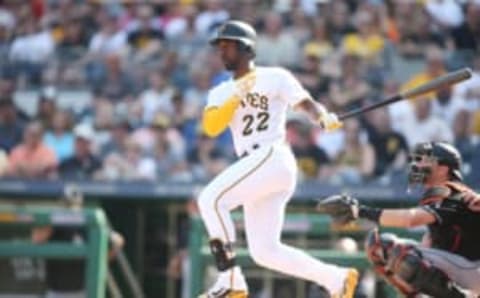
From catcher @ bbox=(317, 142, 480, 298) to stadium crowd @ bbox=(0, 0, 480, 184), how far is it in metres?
3.95

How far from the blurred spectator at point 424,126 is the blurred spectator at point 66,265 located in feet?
9.85

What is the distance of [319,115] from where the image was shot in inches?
315

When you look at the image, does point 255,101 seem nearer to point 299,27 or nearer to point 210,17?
point 299,27

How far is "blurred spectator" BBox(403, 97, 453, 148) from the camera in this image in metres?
12.5

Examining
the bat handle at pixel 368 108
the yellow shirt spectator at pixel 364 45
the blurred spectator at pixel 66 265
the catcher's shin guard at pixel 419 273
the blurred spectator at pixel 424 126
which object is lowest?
the blurred spectator at pixel 66 265

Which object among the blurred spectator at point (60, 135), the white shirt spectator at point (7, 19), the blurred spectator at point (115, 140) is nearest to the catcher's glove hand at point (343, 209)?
the blurred spectator at point (115, 140)

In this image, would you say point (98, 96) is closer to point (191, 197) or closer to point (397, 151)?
point (191, 197)

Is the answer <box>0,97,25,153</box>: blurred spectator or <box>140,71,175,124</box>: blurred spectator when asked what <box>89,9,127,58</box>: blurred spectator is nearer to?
<box>140,71,175,124</box>: blurred spectator

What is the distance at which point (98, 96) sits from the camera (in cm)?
1420

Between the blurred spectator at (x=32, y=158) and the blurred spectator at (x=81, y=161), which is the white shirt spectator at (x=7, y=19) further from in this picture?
the blurred spectator at (x=81, y=161)

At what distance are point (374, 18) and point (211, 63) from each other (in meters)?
1.67

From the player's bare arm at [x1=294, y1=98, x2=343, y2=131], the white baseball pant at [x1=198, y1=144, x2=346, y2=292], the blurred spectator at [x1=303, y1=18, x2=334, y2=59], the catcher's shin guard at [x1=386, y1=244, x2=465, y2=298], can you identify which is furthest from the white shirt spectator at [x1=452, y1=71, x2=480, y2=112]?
the catcher's shin guard at [x1=386, y1=244, x2=465, y2=298]

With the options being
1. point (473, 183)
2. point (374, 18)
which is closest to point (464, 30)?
point (374, 18)

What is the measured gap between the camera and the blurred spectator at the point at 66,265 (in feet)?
35.2
